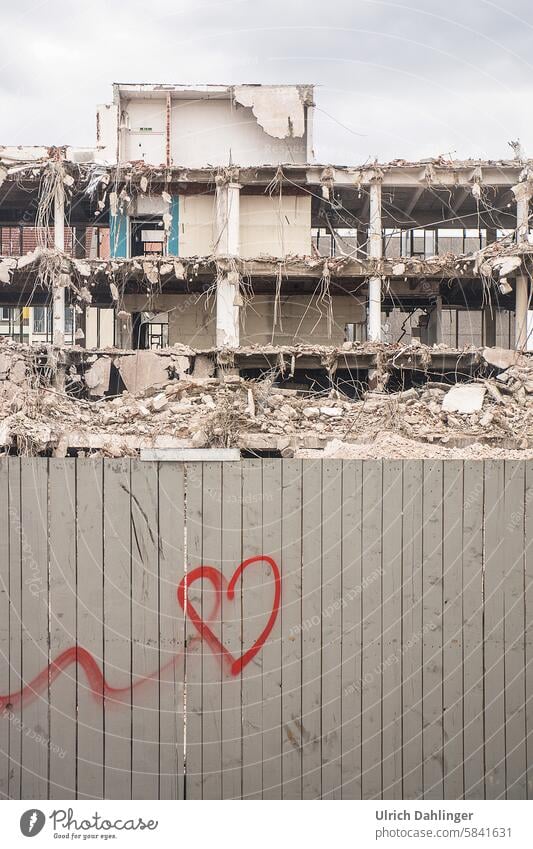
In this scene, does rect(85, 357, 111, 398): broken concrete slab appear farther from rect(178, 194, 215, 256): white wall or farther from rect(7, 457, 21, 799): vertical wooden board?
rect(7, 457, 21, 799): vertical wooden board

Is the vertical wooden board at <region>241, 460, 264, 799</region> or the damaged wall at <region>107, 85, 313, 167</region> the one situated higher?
the damaged wall at <region>107, 85, 313, 167</region>

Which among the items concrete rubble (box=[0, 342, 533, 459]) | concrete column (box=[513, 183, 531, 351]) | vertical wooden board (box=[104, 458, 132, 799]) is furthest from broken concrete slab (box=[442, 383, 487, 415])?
vertical wooden board (box=[104, 458, 132, 799])

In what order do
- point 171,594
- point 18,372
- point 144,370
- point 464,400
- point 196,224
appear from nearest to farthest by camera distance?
point 171,594
point 464,400
point 18,372
point 144,370
point 196,224

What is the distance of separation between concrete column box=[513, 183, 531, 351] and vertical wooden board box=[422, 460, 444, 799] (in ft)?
61.5

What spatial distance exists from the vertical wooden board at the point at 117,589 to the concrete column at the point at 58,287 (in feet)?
58.8

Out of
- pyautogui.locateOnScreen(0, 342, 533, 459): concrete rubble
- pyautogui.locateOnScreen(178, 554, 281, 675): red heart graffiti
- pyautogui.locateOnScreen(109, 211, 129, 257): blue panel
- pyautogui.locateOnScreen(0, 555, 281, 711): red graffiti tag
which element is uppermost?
pyautogui.locateOnScreen(109, 211, 129, 257): blue panel

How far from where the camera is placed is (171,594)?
4539 mm

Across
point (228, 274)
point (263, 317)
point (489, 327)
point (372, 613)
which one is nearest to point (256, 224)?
point (228, 274)

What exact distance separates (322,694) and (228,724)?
2.13ft

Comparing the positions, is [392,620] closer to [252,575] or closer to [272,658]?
[272,658]

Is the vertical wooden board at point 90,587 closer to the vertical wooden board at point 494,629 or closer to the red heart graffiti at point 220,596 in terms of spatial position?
the red heart graffiti at point 220,596

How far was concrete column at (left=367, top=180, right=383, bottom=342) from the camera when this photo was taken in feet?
72.5

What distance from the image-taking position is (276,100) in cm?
2309

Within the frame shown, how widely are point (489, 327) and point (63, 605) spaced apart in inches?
922
